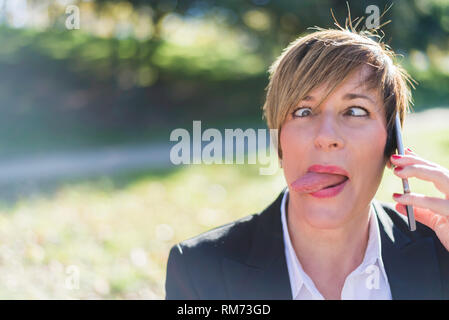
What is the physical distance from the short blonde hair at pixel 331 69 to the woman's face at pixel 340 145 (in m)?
0.04

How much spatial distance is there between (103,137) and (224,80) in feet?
21.2

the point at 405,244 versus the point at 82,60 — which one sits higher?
the point at 82,60

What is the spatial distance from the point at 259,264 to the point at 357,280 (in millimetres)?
484

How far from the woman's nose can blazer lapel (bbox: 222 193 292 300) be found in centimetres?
52

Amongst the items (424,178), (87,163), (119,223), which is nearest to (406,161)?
(424,178)

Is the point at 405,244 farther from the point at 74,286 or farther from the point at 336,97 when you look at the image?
the point at 74,286

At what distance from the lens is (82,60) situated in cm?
1717

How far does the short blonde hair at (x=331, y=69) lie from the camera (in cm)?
→ 234

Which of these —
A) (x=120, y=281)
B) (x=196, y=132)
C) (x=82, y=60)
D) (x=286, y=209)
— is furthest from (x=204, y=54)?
(x=286, y=209)

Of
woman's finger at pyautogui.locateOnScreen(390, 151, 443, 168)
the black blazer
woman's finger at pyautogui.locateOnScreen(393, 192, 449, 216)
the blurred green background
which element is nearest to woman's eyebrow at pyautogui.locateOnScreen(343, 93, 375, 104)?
woman's finger at pyautogui.locateOnScreen(390, 151, 443, 168)

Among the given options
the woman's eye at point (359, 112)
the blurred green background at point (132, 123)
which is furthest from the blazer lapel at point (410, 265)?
the blurred green background at point (132, 123)

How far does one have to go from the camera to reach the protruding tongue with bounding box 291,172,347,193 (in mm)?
2217

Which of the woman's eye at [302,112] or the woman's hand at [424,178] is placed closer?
the woman's hand at [424,178]

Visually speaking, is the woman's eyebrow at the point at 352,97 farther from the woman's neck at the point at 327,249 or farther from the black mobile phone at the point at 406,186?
the woman's neck at the point at 327,249
